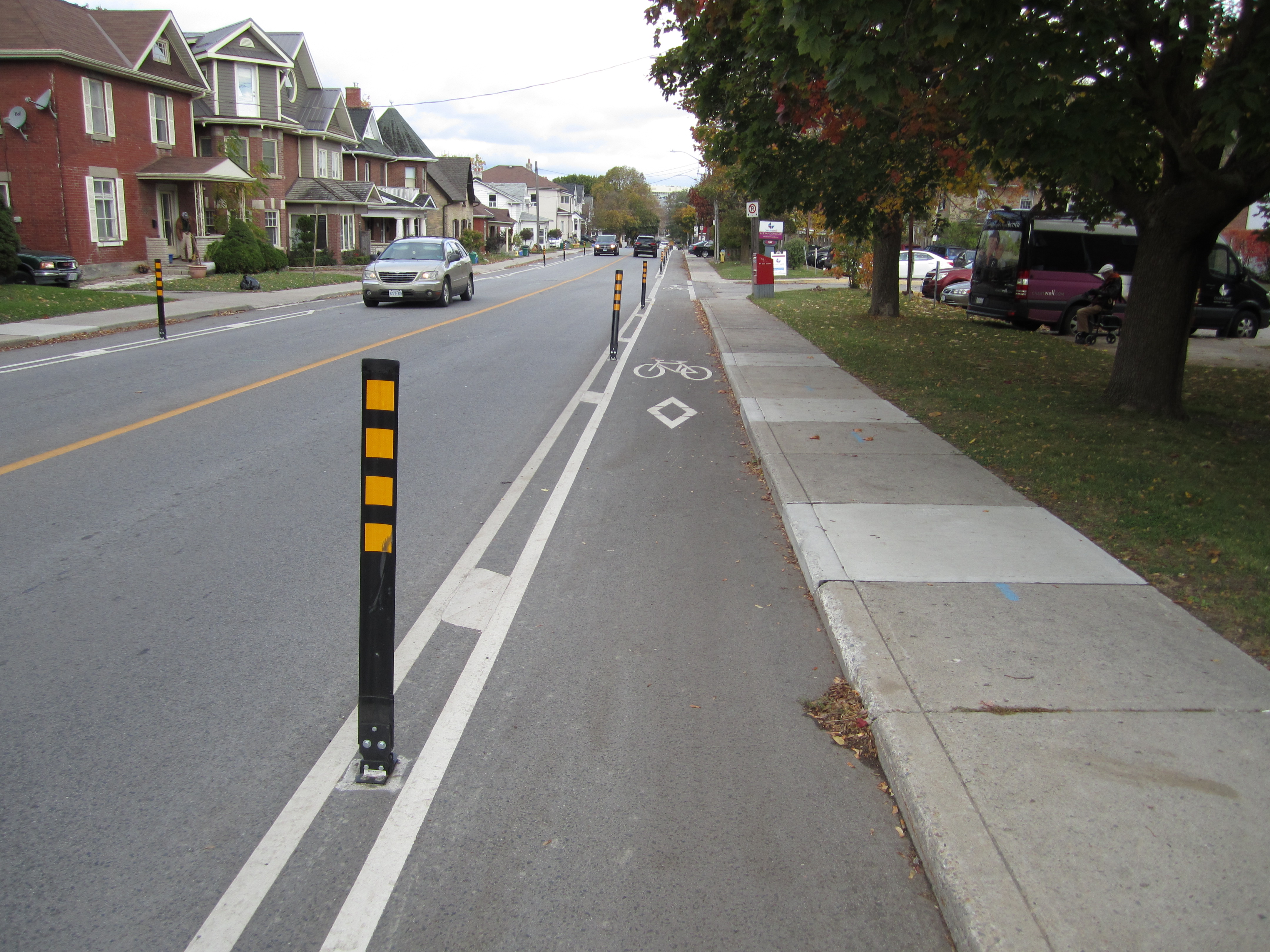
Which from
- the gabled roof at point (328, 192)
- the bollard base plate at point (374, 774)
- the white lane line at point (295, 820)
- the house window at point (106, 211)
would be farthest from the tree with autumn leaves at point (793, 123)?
the gabled roof at point (328, 192)

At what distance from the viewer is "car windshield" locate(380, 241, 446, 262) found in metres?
24.0

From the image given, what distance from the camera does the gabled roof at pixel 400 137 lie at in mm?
60375

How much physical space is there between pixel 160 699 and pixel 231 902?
4.85 feet

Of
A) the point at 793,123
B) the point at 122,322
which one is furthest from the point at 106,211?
the point at 793,123

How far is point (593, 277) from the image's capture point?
41781mm

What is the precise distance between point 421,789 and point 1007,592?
3.43 meters

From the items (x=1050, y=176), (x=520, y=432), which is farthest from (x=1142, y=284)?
(x=520, y=432)

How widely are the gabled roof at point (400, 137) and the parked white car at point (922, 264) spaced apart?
34542mm

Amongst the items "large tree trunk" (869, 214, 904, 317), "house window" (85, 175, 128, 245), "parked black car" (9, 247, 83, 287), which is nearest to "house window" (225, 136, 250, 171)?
"house window" (85, 175, 128, 245)

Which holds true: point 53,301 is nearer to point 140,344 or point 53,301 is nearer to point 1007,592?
point 140,344

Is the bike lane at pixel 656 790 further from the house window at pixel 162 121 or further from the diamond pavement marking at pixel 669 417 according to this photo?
the house window at pixel 162 121

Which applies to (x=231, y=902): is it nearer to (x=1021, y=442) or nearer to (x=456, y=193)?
(x=1021, y=442)

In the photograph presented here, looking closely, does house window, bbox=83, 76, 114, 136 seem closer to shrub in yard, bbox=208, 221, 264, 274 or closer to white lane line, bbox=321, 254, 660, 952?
shrub in yard, bbox=208, 221, 264, 274

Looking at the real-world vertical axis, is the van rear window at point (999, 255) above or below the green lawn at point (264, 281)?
above
